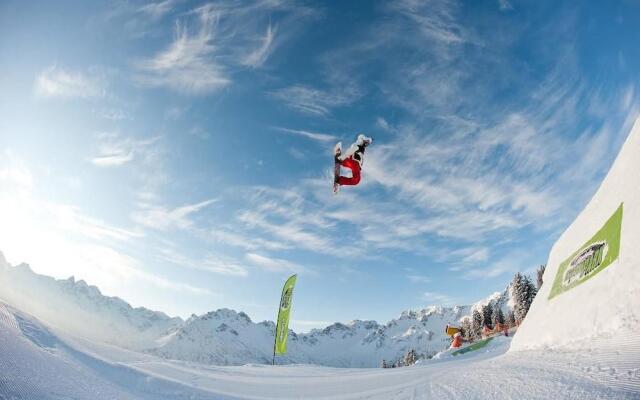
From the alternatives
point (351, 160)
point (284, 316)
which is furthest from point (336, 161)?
point (284, 316)

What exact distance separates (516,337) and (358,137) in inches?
388

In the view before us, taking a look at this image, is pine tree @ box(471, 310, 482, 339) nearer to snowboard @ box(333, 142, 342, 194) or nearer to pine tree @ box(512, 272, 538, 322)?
pine tree @ box(512, 272, 538, 322)

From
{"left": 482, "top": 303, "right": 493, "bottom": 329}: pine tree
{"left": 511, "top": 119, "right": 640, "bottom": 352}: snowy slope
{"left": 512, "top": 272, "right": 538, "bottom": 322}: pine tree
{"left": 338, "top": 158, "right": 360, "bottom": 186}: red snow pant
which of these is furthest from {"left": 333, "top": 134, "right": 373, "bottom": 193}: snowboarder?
{"left": 482, "top": 303, "right": 493, "bottom": 329}: pine tree

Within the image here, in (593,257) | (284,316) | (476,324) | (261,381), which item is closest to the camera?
(593,257)

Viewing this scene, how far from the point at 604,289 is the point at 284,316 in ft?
71.8

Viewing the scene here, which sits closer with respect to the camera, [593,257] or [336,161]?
[593,257]

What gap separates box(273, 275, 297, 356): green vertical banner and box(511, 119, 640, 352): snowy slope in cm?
1734

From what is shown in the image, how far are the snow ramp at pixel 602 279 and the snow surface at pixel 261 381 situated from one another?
81cm

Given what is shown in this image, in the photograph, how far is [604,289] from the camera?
761 centimetres

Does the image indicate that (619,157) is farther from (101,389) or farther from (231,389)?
(101,389)

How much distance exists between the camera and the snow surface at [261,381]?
16.4ft

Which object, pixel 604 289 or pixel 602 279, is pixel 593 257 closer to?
pixel 602 279

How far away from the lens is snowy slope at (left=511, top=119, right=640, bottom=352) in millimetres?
6715

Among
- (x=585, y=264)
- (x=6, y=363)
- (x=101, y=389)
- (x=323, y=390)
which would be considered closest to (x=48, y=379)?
(x=6, y=363)
